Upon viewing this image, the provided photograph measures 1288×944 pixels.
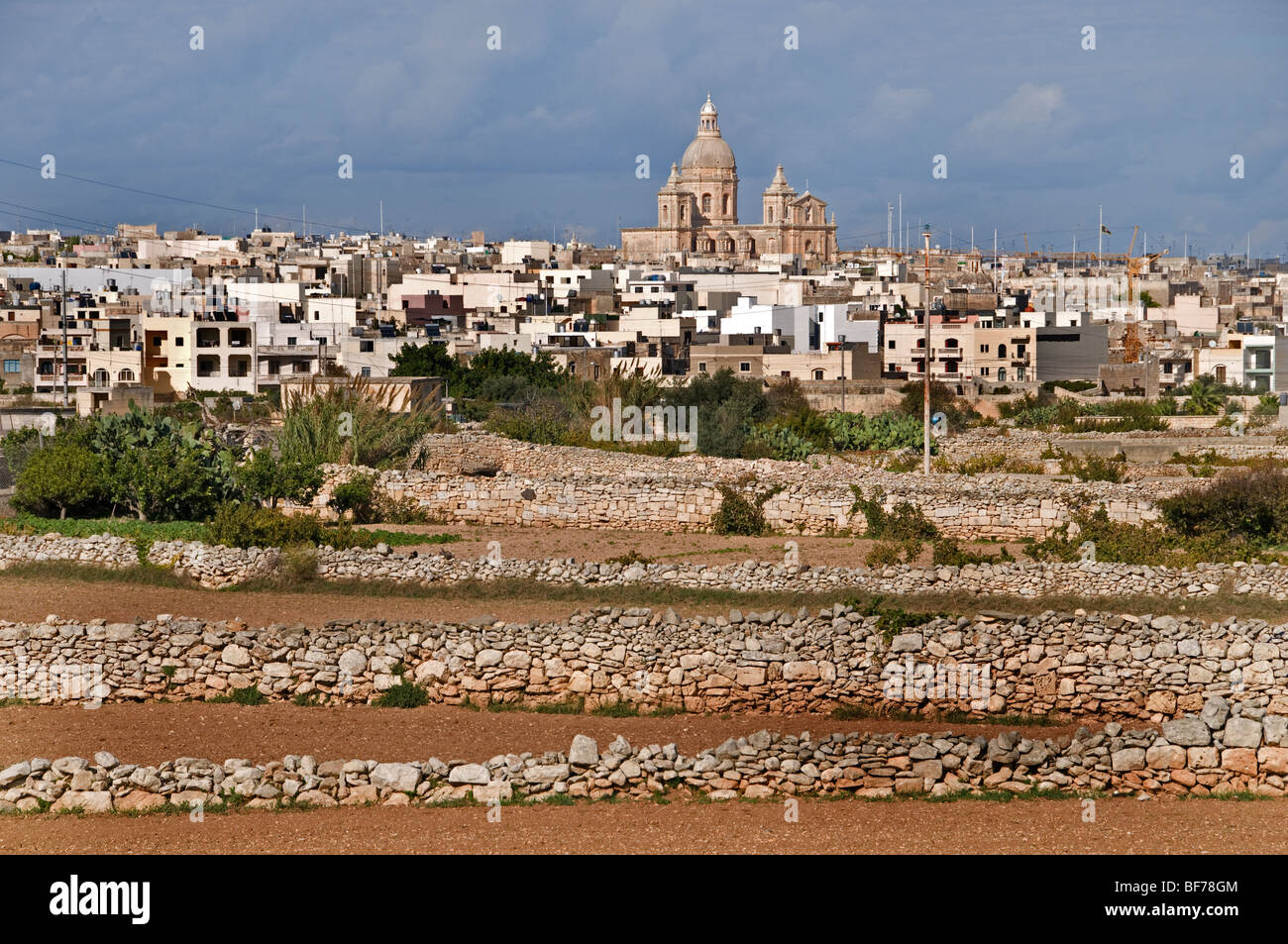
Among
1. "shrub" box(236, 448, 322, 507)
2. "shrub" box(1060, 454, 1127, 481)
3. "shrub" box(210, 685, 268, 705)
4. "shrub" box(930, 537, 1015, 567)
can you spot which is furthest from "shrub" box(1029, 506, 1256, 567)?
"shrub" box(236, 448, 322, 507)

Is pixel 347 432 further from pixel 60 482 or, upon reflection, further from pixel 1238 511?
pixel 1238 511

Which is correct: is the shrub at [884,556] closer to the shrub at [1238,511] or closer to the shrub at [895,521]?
the shrub at [895,521]

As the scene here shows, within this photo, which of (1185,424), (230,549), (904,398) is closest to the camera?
(230,549)

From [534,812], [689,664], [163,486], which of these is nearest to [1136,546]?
[689,664]

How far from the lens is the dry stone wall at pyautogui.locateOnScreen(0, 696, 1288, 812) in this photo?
32.5ft

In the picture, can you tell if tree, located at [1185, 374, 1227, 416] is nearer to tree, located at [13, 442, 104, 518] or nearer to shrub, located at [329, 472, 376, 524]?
shrub, located at [329, 472, 376, 524]

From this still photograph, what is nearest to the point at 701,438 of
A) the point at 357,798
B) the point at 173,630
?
the point at 173,630

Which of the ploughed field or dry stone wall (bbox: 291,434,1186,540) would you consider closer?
the ploughed field

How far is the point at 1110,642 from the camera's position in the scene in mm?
12078

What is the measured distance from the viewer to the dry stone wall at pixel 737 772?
32.5ft

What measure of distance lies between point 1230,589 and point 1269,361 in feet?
118

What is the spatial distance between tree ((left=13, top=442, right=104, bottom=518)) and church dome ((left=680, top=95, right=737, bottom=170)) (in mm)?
141473

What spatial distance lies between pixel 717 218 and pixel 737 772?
492ft
